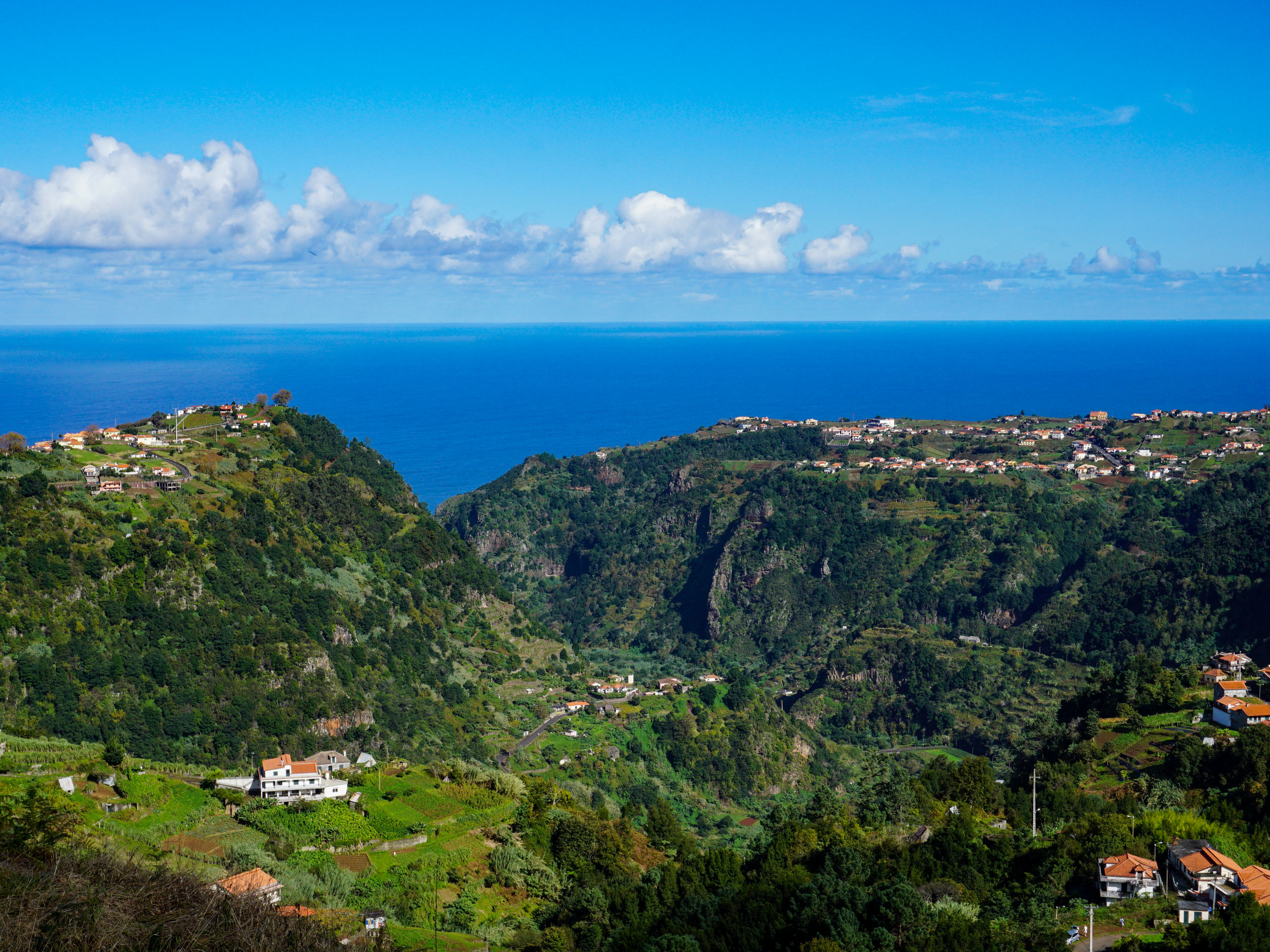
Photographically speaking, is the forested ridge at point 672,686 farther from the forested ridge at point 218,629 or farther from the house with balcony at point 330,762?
the house with balcony at point 330,762

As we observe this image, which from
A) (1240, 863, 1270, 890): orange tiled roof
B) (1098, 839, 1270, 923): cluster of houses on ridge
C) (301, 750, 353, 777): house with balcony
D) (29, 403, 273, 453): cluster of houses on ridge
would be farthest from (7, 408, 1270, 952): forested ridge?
(29, 403, 273, 453): cluster of houses on ridge

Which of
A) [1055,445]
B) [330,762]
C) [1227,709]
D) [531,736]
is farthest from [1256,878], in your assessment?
[1055,445]

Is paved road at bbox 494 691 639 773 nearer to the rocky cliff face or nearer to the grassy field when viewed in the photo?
the rocky cliff face

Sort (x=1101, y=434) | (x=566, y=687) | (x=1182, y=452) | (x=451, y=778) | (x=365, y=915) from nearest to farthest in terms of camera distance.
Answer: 1. (x=365, y=915)
2. (x=451, y=778)
3. (x=566, y=687)
4. (x=1182, y=452)
5. (x=1101, y=434)

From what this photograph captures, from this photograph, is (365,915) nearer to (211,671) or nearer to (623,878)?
(623,878)

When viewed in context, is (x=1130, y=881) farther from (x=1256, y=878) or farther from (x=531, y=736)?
(x=531, y=736)

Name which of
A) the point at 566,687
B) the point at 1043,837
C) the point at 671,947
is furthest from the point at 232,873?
the point at 566,687
